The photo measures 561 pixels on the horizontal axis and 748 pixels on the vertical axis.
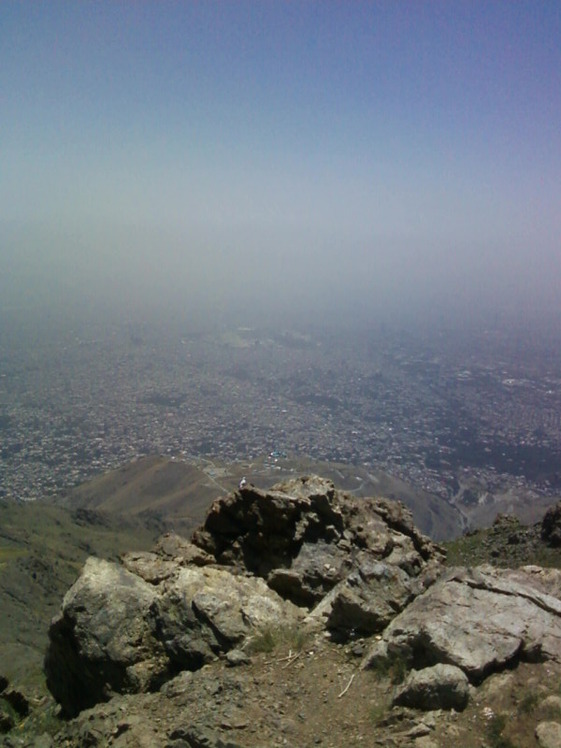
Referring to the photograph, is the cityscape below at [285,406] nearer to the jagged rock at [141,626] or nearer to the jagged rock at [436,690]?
the jagged rock at [141,626]

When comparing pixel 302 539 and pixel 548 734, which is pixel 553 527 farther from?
pixel 548 734

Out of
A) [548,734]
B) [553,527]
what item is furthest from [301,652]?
[553,527]

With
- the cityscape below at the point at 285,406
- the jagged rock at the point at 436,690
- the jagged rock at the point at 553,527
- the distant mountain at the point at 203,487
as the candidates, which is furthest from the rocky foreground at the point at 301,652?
the cityscape below at the point at 285,406

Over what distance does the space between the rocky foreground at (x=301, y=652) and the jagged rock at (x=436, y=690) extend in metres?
0.02

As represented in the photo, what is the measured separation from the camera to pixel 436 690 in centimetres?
701

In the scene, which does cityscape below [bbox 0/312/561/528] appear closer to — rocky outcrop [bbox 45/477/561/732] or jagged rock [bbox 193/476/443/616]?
jagged rock [bbox 193/476/443/616]

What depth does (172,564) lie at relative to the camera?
1173cm

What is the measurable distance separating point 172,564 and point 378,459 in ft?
292

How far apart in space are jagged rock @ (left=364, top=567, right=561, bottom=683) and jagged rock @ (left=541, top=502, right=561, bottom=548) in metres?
14.7

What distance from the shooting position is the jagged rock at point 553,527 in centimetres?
2225

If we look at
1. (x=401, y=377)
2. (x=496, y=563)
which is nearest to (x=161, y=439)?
(x=401, y=377)

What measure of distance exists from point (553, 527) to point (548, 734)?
745 inches

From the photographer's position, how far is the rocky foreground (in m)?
6.91

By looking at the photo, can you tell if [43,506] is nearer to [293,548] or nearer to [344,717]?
[293,548]
